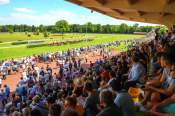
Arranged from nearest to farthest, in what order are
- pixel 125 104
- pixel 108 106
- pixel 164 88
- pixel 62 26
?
pixel 108 106
pixel 125 104
pixel 164 88
pixel 62 26

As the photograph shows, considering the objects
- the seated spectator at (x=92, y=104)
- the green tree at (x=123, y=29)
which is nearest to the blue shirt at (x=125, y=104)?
the seated spectator at (x=92, y=104)

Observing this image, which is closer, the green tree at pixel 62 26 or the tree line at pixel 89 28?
the tree line at pixel 89 28

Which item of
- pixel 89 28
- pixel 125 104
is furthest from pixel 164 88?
pixel 89 28

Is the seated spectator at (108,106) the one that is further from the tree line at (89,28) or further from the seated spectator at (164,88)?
the tree line at (89,28)

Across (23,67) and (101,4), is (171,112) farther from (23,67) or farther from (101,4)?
(23,67)

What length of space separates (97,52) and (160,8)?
55.9 metres

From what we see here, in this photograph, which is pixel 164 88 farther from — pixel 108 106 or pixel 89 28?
pixel 89 28

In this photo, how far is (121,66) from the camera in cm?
1203

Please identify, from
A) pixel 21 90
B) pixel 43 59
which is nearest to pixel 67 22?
pixel 43 59

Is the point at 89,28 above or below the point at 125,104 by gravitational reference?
below

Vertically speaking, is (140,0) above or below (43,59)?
above

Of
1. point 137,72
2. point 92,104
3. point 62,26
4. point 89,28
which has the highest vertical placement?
point 137,72

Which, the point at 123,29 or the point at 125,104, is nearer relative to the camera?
the point at 125,104

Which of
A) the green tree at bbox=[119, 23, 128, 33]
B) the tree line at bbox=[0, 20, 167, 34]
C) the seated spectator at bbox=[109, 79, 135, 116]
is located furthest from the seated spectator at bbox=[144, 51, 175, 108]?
the green tree at bbox=[119, 23, 128, 33]
